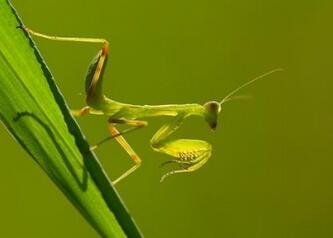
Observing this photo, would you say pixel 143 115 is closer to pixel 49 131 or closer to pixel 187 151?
pixel 187 151

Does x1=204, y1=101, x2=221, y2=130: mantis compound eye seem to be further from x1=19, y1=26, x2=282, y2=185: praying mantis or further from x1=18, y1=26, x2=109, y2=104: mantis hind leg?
x1=18, y1=26, x2=109, y2=104: mantis hind leg

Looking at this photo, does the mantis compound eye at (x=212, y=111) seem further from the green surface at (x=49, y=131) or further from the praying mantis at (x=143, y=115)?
the green surface at (x=49, y=131)

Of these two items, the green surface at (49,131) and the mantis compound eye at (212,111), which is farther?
the mantis compound eye at (212,111)

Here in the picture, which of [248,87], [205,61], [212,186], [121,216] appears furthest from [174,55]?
[121,216]

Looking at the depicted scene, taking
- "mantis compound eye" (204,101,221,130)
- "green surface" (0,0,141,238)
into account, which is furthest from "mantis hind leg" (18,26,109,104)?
"green surface" (0,0,141,238)

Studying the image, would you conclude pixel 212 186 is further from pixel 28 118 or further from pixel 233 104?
pixel 28 118

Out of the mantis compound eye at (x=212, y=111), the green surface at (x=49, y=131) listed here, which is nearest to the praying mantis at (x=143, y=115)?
the mantis compound eye at (x=212, y=111)

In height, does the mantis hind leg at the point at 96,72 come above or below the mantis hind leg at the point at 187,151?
above

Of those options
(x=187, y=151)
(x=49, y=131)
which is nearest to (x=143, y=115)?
(x=187, y=151)
